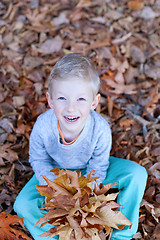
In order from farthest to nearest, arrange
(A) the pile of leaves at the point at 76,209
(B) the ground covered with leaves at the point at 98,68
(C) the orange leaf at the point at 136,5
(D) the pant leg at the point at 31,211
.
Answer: (C) the orange leaf at the point at 136,5
(B) the ground covered with leaves at the point at 98,68
(D) the pant leg at the point at 31,211
(A) the pile of leaves at the point at 76,209

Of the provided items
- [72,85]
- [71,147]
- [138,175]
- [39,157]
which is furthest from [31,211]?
[72,85]

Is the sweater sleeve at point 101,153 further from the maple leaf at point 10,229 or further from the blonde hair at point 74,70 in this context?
the maple leaf at point 10,229

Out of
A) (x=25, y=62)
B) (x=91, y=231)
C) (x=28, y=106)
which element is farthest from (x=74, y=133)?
(x=25, y=62)

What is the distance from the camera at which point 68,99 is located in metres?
1.45

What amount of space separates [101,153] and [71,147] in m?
0.23

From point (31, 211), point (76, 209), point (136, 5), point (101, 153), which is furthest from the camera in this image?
point (136, 5)

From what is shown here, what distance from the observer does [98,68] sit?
8.56 ft

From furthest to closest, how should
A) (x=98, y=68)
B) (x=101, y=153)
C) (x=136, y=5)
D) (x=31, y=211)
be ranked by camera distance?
(x=136, y=5) < (x=98, y=68) < (x=101, y=153) < (x=31, y=211)

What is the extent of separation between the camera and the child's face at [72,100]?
1.42 metres

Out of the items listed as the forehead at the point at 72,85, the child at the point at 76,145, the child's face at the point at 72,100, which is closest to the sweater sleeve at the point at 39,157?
the child at the point at 76,145

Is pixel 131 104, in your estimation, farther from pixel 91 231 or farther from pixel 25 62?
pixel 91 231

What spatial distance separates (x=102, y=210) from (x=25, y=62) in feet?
6.03

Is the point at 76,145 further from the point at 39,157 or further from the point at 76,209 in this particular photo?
the point at 76,209

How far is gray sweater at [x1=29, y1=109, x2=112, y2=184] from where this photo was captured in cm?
170
